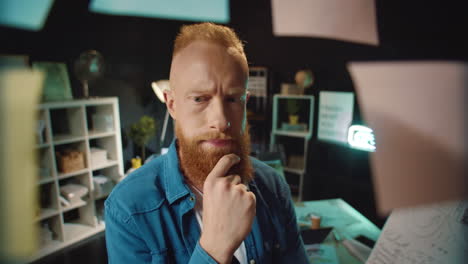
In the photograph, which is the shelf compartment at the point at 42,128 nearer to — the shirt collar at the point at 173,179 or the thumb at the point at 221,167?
the shirt collar at the point at 173,179

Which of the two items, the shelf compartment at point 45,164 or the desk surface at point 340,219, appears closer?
the desk surface at point 340,219

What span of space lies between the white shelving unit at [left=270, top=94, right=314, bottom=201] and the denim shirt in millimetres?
2803

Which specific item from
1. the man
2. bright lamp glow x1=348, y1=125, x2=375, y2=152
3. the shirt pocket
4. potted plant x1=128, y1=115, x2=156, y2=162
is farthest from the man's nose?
potted plant x1=128, y1=115, x2=156, y2=162

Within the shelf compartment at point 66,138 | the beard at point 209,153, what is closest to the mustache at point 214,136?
the beard at point 209,153

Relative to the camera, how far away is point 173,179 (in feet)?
2.27

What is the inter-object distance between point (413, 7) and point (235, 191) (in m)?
0.56

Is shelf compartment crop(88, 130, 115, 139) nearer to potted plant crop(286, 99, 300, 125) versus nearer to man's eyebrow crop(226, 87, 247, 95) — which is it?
potted plant crop(286, 99, 300, 125)

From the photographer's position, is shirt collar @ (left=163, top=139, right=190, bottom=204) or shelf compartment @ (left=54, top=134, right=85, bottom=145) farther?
shelf compartment @ (left=54, top=134, right=85, bottom=145)

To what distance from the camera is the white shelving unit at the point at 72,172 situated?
7.25 ft

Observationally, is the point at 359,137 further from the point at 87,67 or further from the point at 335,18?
the point at 87,67

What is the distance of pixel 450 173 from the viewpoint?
516 millimetres

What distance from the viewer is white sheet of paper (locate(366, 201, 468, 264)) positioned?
65cm

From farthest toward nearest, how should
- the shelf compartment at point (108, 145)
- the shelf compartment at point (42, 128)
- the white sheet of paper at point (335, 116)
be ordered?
→ the white sheet of paper at point (335, 116)
the shelf compartment at point (108, 145)
the shelf compartment at point (42, 128)

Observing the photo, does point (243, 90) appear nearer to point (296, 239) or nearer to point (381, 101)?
point (381, 101)
